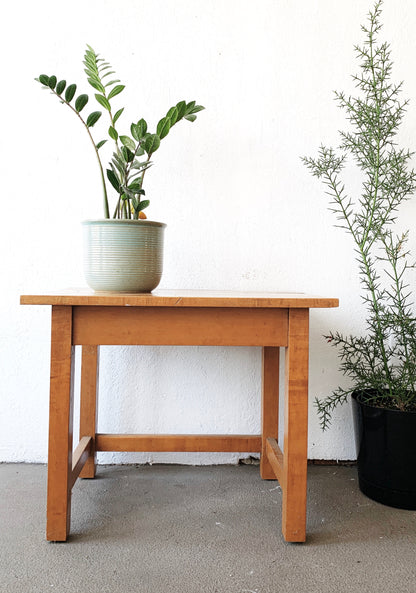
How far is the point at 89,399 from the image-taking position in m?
1.38

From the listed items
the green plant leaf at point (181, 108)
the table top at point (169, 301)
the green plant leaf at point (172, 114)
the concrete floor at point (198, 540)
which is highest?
the green plant leaf at point (181, 108)

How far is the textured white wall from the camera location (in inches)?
58.5

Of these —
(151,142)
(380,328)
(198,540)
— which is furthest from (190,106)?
(198,540)

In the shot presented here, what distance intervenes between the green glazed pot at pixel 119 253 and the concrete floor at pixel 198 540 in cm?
57

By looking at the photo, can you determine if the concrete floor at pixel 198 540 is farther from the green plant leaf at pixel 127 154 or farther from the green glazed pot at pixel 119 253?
the green plant leaf at pixel 127 154

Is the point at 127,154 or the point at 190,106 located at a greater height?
the point at 190,106

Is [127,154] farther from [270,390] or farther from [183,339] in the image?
[270,390]

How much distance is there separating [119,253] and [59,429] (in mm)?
413

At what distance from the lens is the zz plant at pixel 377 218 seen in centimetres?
129

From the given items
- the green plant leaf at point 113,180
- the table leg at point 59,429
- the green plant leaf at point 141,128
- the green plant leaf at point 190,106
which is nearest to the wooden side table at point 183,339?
the table leg at point 59,429

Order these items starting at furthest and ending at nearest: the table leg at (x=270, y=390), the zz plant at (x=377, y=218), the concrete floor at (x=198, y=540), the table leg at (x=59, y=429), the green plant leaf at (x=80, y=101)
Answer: the table leg at (x=270, y=390)
the zz plant at (x=377, y=218)
the green plant leaf at (x=80, y=101)
the table leg at (x=59, y=429)
the concrete floor at (x=198, y=540)

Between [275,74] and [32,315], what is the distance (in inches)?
44.5

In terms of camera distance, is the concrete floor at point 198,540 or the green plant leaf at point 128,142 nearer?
the concrete floor at point 198,540

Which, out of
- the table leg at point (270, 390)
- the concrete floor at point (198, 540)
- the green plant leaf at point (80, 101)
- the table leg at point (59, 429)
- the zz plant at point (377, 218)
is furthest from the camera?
the table leg at point (270, 390)
